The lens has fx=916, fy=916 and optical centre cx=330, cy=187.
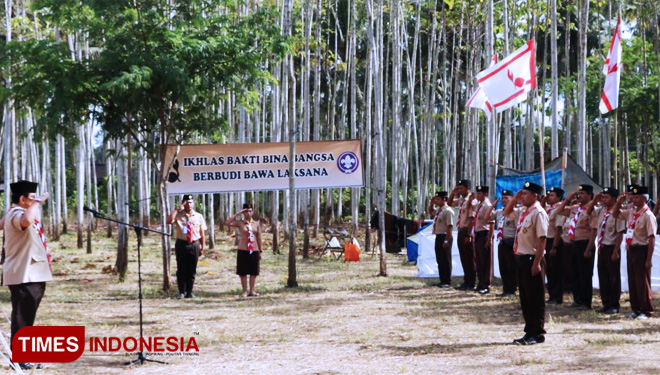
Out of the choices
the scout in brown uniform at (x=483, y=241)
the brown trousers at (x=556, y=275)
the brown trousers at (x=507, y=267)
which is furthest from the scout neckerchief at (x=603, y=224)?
the scout in brown uniform at (x=483, y=241)

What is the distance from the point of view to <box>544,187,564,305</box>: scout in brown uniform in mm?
12992

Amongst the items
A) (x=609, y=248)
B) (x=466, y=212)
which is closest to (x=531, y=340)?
(x=609, y=248)

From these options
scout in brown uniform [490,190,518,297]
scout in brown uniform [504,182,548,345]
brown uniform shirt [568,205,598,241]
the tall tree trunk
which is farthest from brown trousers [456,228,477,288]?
scout in brown uniform [504,182,548,345]

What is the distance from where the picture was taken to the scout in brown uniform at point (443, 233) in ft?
52.6

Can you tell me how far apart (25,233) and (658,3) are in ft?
76.8

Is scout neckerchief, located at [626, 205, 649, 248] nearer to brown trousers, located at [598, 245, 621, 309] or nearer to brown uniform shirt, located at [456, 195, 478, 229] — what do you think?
brown trousers, located at [598, 245, 621, 309]

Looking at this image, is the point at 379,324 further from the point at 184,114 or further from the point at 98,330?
the point at 184,114

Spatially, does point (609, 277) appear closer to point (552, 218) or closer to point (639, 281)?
point (639, 281)

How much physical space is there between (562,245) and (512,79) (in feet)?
9.84

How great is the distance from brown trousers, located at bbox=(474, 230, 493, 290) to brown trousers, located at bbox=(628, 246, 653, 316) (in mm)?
3592

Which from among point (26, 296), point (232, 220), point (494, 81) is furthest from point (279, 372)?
point (494, 81)

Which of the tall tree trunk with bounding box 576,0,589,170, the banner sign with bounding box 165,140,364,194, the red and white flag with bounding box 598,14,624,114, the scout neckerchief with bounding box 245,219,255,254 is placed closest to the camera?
the scout neckerchief with bounding box 245,219,255,254

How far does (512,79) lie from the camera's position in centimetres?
1470

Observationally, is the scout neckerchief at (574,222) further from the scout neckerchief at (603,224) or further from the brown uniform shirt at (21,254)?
the brown uniform shirt at (21,254)
